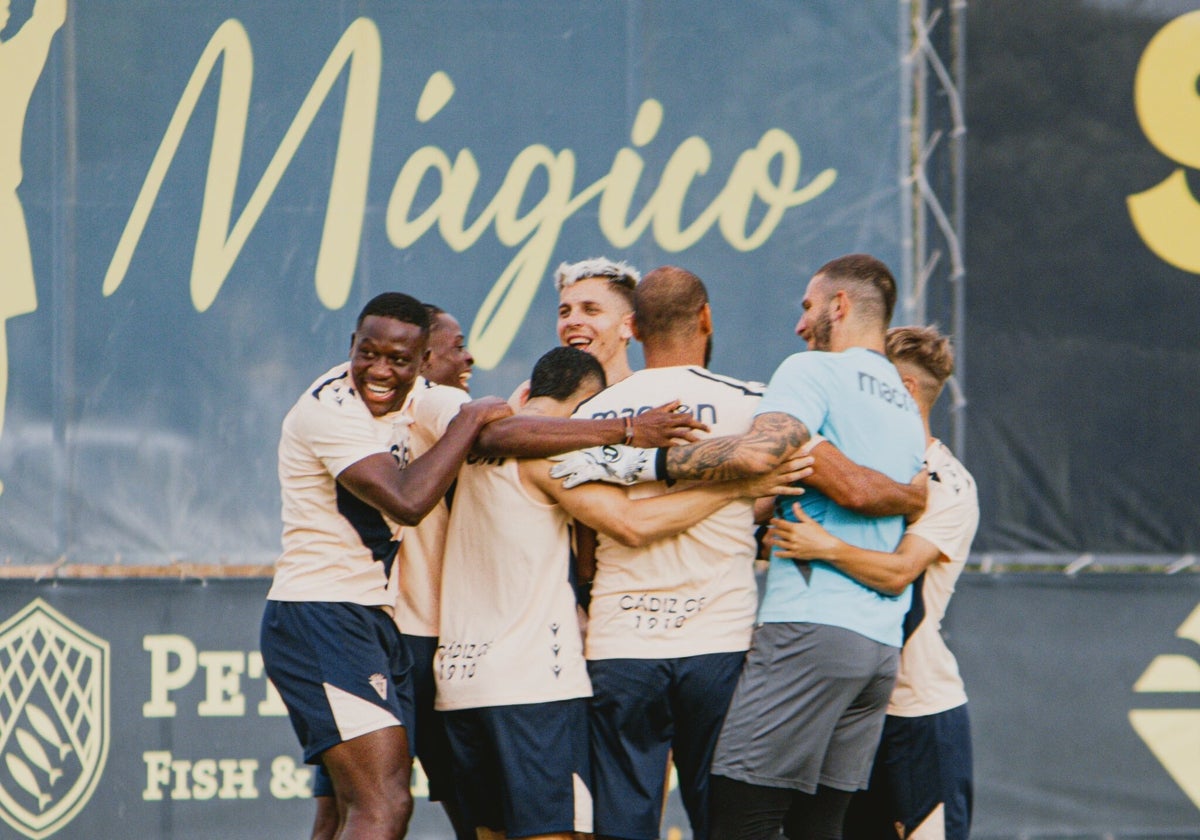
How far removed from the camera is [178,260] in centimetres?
601

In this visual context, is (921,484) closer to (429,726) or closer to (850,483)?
(850,483)

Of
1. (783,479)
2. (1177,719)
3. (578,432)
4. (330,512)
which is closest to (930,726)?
(783,479)

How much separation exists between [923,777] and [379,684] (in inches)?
63.5

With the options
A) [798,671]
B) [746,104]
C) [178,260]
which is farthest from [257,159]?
[798,671]

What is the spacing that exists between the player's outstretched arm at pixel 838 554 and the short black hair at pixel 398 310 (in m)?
1.14

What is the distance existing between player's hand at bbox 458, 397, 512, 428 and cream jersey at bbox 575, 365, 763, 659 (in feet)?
0.76

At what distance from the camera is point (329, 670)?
3.78 metres

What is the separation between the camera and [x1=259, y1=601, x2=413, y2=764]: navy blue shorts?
12.3 feet

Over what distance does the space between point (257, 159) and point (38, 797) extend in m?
2.85

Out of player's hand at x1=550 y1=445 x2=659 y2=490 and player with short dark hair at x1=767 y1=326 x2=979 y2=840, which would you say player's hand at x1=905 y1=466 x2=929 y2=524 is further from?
player's hand at x1=550 y1=445 x2=659 y2=490

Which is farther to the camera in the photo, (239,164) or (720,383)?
(239,164)

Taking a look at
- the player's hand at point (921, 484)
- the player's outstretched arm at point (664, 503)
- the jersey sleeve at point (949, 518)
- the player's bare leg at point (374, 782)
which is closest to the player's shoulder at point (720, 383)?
the player's outstretched arm at point (664, 503)

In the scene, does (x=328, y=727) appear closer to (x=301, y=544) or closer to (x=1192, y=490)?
(x=301, y=544)

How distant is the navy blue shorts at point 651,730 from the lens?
3.62m
